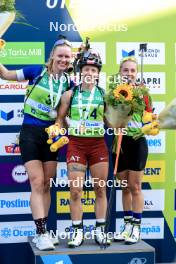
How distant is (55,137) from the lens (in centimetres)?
386

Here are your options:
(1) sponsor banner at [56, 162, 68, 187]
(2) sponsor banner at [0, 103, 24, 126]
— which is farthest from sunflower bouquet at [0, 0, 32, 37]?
(1) sponsor banner at [56, 162, 68, 187]

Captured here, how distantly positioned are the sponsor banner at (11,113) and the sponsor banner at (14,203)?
657mm

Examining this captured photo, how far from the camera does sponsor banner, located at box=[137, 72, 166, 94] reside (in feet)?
15.3

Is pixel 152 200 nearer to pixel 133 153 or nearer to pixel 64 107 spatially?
pixel 133 153

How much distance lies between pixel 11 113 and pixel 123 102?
129 centimetres

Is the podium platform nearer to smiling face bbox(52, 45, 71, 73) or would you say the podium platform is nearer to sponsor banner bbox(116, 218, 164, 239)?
sponsor banner bbox(116, 218, 164, 239)

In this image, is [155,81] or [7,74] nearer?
[7,74]

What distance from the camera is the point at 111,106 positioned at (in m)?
3.80

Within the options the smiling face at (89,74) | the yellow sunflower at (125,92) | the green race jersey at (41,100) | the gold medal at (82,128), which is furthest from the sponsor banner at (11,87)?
the yellow sunflower at (125,92)

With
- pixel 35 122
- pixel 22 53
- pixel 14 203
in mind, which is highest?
pixel 22 53

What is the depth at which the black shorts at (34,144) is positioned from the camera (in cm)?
397

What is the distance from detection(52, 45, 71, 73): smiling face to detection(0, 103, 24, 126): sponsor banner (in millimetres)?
697

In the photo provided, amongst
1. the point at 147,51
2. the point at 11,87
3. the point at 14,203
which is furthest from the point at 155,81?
the point at 14,203

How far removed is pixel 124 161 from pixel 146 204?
2.27ft
